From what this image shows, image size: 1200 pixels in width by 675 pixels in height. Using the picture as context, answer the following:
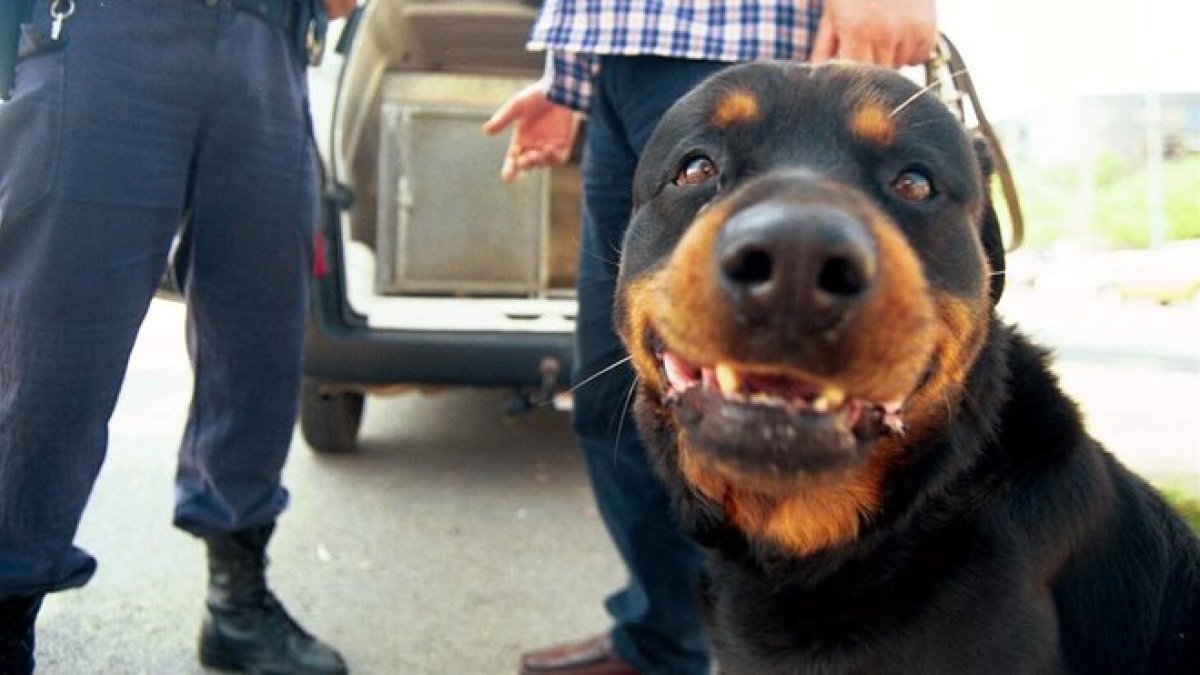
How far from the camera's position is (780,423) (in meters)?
1.40

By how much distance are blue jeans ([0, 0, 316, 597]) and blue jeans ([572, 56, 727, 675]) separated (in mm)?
666

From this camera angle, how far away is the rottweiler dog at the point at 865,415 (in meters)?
1.34

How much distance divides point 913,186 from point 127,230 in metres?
1.48

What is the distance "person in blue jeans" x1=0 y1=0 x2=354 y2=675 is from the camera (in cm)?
203

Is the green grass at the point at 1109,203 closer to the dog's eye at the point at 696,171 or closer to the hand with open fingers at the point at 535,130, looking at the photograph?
the hand with open fingers at the point at 535,130

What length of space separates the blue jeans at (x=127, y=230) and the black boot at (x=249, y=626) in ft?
0.53

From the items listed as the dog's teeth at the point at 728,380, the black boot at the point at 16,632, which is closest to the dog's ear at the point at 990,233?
the dog's teeth at the point at 728,380

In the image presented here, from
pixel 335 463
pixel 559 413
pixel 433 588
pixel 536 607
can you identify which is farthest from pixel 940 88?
pixel 559 413

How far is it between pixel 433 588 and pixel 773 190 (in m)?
2.12

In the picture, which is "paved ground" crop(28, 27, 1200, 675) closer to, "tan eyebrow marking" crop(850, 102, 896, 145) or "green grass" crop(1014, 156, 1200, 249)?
"tan eyebrow marking" crop(850, 102, 896, 145)

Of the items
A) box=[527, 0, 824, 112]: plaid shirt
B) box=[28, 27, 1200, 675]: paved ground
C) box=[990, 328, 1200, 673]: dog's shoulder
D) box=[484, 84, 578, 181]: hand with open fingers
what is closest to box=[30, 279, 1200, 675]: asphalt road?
box=[28, 27, 1200, 675]: paved ground

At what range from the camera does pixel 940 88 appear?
2.07 m

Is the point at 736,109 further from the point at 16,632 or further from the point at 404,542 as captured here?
the point at 404,542

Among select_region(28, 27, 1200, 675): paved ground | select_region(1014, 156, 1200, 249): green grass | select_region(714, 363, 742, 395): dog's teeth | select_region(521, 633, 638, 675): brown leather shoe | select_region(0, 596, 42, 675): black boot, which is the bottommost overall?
select_region(1014, 156, 1200, 249): green grass
